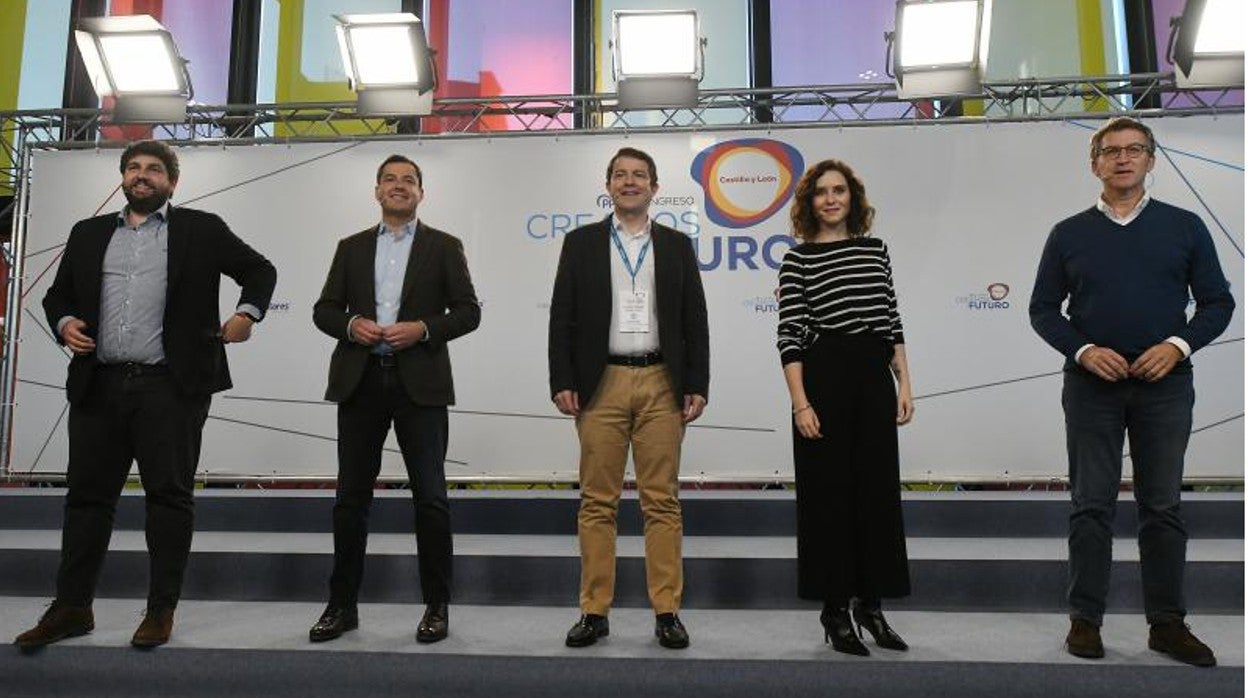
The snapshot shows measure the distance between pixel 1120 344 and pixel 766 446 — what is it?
7.91 feet

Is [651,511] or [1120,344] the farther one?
[651,511]

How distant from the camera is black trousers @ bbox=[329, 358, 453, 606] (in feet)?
7.18

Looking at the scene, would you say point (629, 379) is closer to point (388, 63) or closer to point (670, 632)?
point (670, 632)

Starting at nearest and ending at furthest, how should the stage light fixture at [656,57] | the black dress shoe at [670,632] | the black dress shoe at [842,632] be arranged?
the black dress shoe at [842,632] < the black dress shoe at [670,632] < the stage light fixture at [656,57]

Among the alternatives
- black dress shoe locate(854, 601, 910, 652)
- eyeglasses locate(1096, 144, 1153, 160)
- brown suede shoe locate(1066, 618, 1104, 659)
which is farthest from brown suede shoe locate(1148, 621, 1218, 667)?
eyeglasses locate(1096, 144, 1153, 160)

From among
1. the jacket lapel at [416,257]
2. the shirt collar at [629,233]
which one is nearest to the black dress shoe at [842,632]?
the shirt collar at [629,233]

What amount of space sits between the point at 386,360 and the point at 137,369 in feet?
2.03

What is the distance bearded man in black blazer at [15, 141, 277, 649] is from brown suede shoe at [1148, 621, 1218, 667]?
2366mm

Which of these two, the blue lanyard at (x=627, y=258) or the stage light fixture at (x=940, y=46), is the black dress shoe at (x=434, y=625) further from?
the stage light fixture at (x=940, y=46)

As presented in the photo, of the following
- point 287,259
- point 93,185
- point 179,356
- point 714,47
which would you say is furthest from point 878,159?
point 93,185

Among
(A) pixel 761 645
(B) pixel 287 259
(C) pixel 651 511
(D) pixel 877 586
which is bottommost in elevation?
(A) pixel 761 645

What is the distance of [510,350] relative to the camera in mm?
4414

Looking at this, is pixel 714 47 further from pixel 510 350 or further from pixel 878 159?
pixel 510 350

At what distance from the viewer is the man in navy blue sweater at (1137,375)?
1.92 metres
